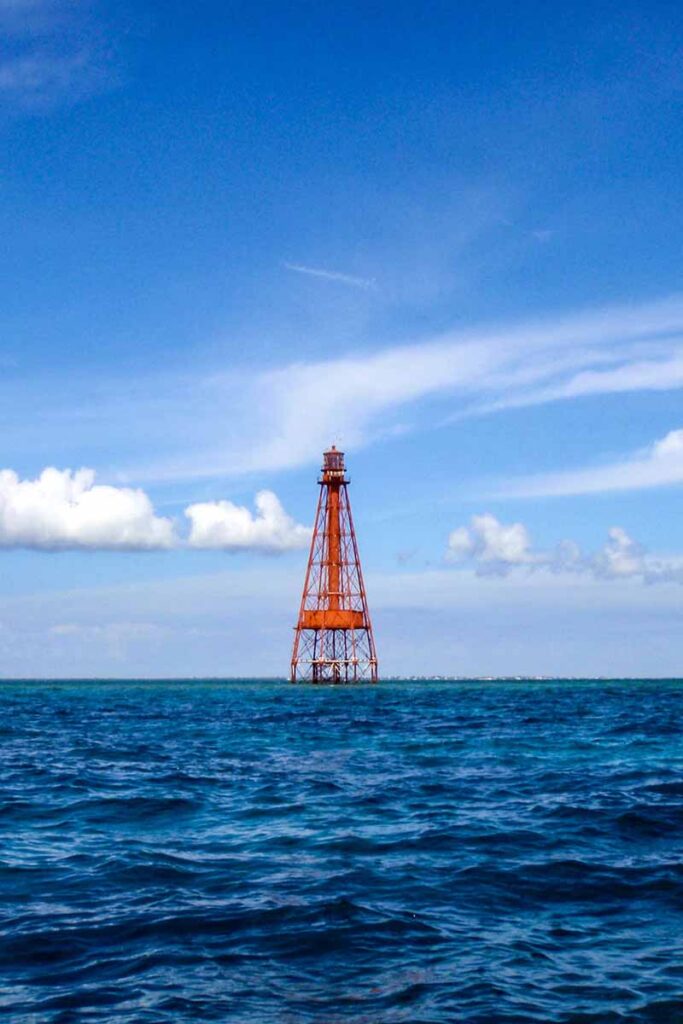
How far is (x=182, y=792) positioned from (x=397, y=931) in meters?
10.9

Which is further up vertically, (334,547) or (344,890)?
(334,547)

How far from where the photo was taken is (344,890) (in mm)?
12562

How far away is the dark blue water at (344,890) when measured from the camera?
886cm

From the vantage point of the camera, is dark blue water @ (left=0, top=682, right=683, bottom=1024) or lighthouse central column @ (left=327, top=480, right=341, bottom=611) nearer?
dark blue water @ (left=0, top=682, right=683, bottom=1024)

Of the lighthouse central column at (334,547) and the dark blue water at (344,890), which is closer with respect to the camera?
the dark blue water at (344,890)

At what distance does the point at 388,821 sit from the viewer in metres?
17.3

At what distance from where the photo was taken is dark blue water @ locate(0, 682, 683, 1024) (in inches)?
349

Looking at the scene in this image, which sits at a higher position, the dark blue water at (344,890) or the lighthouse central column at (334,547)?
the lighthouse central column at (334,547)

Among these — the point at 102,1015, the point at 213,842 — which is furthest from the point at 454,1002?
the point at 213,842

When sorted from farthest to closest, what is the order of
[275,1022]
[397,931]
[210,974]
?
[397,931] → [210,974] → [275,1022]

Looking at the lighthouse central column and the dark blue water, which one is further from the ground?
the lighthouse central column

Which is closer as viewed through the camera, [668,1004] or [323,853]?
[668,1004]

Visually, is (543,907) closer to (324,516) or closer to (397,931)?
(397,931)

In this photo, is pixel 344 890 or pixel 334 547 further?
pixel 334 547
